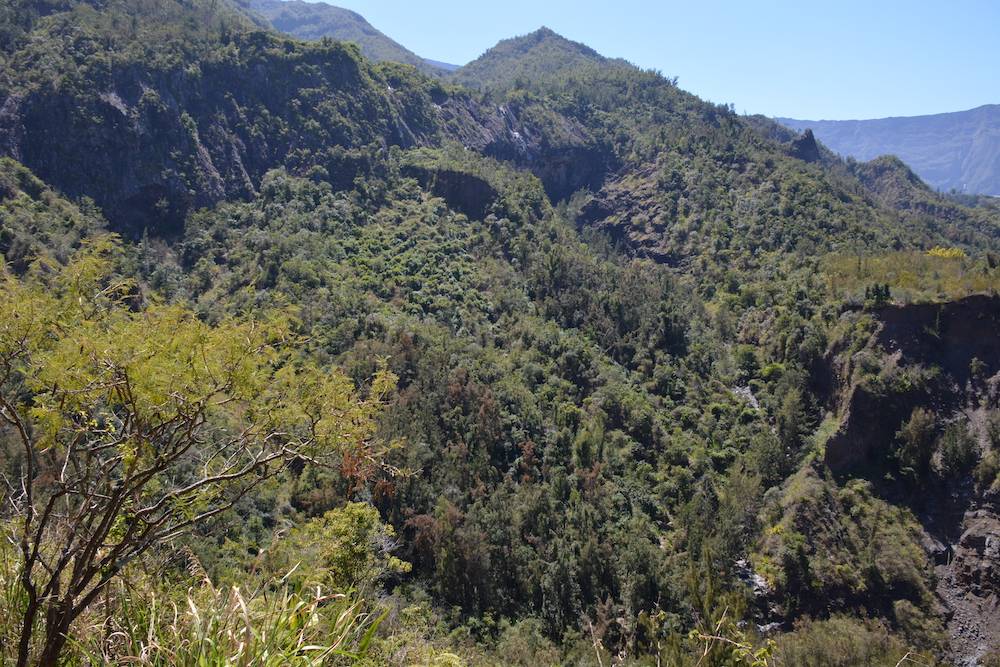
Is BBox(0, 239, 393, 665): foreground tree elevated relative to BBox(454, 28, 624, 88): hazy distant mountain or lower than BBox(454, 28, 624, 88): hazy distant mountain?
lower

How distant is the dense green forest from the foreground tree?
0.06 meters

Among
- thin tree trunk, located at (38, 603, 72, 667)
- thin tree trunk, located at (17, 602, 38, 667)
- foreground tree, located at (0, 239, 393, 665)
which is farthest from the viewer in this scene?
foreground tree, located at (0, 239, 393, 665)

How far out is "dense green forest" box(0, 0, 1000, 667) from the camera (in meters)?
6.88

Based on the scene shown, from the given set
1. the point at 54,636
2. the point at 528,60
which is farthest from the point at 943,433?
the point at 528,60

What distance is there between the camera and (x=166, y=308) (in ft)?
24.8

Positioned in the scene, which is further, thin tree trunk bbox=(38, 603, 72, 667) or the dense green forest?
the dense green forest

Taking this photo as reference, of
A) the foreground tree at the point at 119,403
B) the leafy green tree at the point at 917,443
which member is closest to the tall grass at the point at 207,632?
the foreground tree at the point at 119,403

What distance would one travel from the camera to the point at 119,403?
23.8 feet

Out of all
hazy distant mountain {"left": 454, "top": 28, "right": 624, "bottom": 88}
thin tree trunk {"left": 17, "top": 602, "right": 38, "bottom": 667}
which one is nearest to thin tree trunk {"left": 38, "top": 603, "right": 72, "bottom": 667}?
thin tree trunk {"left": 17, "top": 602, "right": 38, "bottom": 667}

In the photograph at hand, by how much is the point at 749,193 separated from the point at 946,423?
4215 cm

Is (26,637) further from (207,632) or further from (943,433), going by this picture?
(943,433)

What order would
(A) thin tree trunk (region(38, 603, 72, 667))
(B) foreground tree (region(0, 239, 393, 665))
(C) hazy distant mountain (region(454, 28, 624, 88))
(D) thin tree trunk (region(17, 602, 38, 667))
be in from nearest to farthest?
1. (D) thin tree trunk (region(17, 602, 38, 667))
2. (A) thin tree trunk (region(38, 603, 72, 667))
3. (B) foreground tree (region(0, 239, 393, 665))
4. (C) hazy distant mountain (region(454, 28, 624, 88))

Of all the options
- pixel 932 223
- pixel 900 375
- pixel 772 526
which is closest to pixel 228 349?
pixel 772 526

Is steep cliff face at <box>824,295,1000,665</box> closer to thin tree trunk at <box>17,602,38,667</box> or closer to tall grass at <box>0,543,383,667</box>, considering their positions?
tall grass at <box>0,543,383,667</box>
